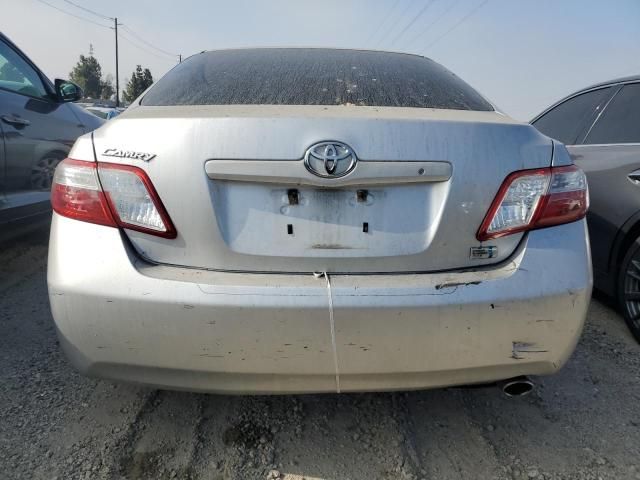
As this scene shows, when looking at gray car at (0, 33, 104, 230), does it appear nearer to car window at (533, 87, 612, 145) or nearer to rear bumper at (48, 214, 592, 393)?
rear bumper at (48, 214, 592, 393)

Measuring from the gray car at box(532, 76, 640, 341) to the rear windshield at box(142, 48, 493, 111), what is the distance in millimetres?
1227

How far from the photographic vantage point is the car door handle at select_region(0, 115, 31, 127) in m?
3.19

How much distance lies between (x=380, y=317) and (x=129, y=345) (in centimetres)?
76

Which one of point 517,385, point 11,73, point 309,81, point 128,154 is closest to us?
point 128,154

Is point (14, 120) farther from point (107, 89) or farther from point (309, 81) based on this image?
point (107, 89)

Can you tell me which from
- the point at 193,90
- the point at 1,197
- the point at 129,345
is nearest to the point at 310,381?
the point at 129,345

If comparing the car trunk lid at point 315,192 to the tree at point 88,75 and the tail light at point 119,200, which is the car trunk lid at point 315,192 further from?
the tree at point 88,75

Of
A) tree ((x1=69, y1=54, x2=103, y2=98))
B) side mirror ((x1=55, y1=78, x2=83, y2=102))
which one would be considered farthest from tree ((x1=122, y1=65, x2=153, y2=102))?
side mirror ((x1=55, y1=78, x2=83, y2=102))

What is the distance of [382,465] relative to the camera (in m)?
1.79

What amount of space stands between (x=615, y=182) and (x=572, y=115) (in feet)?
3.77

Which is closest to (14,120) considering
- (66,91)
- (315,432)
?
(66,91)

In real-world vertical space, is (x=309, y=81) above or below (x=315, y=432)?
above

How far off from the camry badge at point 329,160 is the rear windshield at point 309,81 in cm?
40

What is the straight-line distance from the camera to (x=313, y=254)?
154 centimetres
